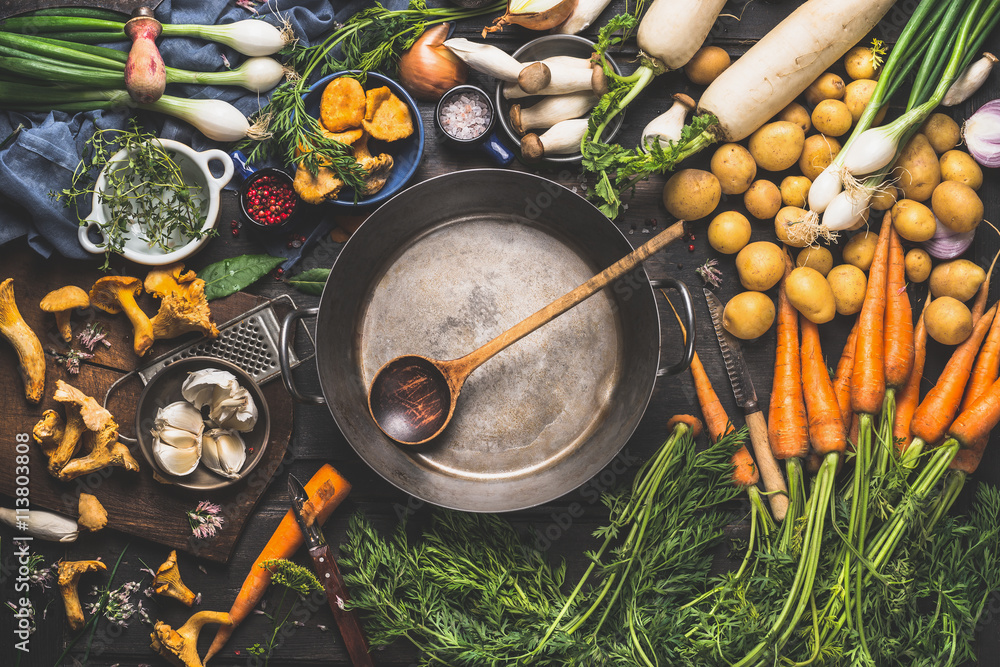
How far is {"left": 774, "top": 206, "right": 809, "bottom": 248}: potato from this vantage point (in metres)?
1.63

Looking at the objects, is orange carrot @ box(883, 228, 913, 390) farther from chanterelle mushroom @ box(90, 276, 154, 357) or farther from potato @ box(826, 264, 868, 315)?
chanterelle mushroom @ box(90, 276, 154, 357)

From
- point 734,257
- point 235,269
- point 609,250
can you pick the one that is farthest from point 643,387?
point 235,269

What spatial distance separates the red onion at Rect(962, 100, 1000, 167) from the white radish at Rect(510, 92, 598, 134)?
103 cm

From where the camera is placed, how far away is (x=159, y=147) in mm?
1574

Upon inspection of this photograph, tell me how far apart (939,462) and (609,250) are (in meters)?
1.01

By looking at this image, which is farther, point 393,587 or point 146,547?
point 146,547

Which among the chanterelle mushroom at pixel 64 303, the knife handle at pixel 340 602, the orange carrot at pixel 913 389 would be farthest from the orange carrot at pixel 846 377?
the chanterelle mushroom at pixel 64 303

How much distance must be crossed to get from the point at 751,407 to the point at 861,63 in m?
1.00

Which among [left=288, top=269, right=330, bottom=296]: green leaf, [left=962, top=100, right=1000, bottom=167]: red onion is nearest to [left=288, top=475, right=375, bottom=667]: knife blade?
[left=288, top=269, right=330, bottom=296]: green leaf

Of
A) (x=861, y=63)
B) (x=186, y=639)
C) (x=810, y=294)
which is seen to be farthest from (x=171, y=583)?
(x=861, y=63)

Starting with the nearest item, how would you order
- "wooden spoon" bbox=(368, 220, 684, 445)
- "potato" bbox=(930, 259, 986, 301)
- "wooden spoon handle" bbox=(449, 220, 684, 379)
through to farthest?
"wooden spoon handle" bbox=(449, 220, 684, 379) → "wooden spoon" bbox=(368, 220, 684, 445) → "potato" bbox=(930, 259, 986, 301)

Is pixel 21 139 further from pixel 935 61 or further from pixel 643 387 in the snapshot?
pixel 935 61

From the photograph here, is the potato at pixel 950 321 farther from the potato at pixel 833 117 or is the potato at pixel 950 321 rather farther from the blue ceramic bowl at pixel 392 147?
the blue ceramic bowl at pixel 392 147

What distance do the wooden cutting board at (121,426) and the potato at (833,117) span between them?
1645 mm
